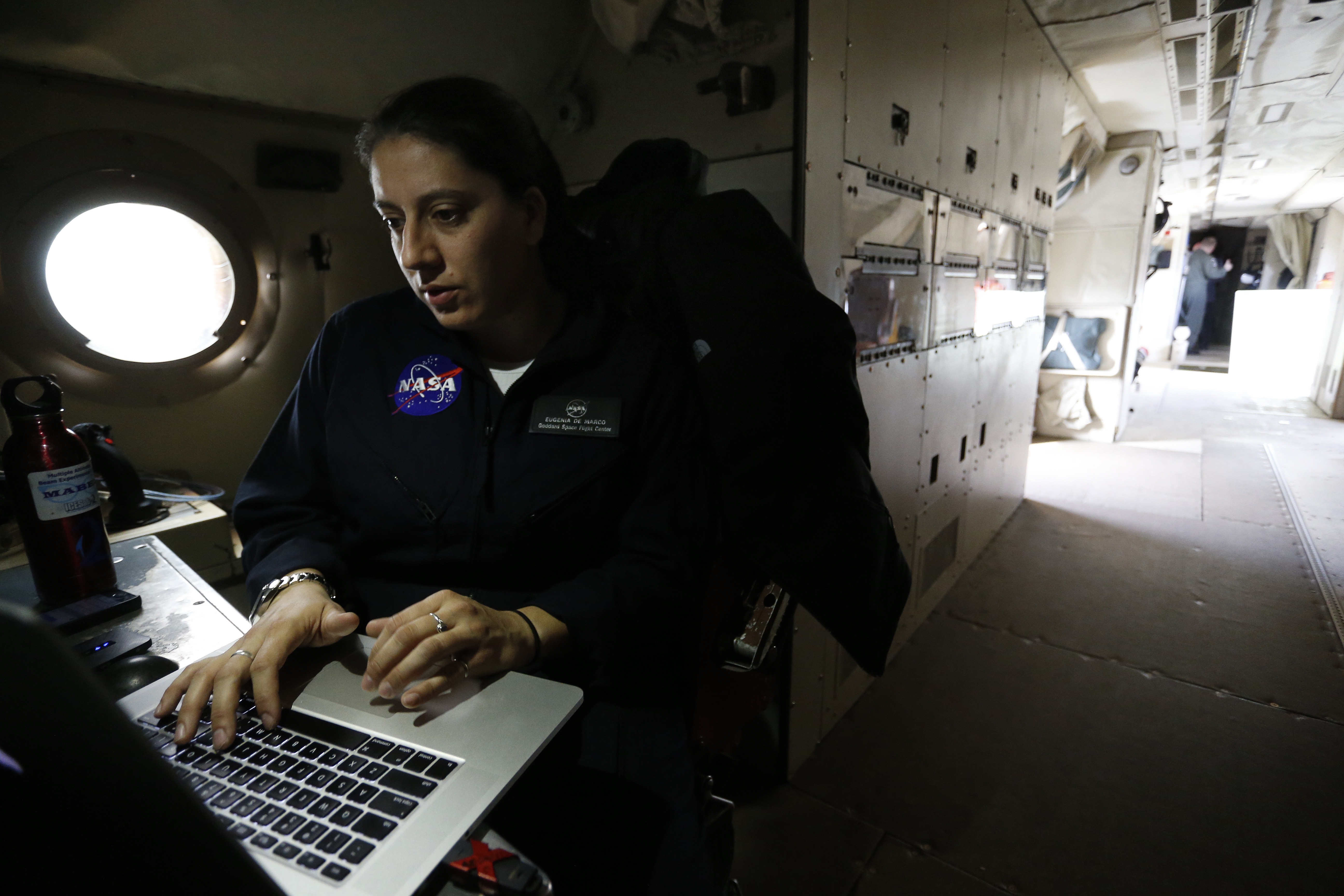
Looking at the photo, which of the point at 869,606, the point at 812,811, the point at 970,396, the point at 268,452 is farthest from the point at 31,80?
the point at 970,396

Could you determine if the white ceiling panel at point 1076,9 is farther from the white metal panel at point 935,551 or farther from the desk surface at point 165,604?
the desk surface at point 165,604

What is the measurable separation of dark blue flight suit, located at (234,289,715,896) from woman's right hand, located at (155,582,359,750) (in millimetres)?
248

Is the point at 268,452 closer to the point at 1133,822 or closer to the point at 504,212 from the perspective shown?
the point at 504,212

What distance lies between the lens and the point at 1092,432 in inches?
255

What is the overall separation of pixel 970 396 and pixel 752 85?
208 cm

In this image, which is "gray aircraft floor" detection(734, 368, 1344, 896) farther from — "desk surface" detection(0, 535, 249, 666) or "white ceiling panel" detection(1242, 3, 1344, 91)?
"white ceiling panel" detection(1242, 3, 1344, 91)

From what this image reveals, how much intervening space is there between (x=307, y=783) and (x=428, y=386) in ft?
2.57

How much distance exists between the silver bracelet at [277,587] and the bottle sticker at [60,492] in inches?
15.3

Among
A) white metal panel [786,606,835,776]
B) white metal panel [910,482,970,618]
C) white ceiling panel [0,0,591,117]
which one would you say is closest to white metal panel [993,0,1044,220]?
white metal panel [910,482,970,618]

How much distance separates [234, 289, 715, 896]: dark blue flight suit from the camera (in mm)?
1173


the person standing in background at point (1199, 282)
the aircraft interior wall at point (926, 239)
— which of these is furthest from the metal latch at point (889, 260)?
the person standing in background at point (1199, 282)

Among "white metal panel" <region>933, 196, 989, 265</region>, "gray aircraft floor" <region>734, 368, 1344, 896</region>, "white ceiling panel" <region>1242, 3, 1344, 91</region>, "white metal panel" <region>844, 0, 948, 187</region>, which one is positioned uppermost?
"white ceiling panel" <region>1242, 3, 1344, 91</region>

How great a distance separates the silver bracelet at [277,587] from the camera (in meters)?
1.14

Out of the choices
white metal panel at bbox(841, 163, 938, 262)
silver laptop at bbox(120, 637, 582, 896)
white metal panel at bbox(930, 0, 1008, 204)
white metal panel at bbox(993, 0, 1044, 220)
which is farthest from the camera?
white metal panel at bbox(993, 0, 1044, 220)
